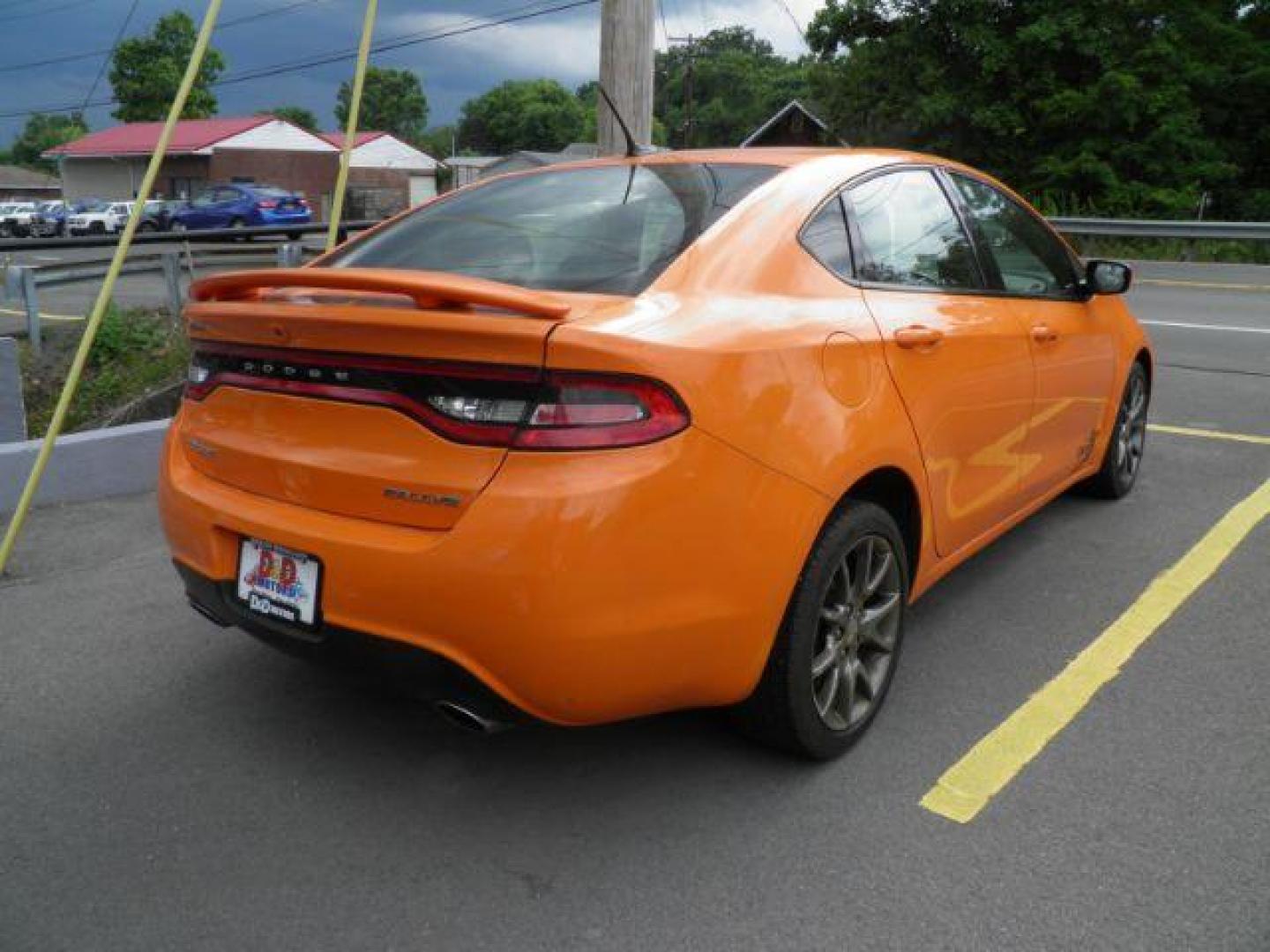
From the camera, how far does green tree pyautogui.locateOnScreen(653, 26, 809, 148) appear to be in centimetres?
8956

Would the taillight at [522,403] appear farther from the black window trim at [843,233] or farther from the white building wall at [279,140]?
the white building wall at [279,140]

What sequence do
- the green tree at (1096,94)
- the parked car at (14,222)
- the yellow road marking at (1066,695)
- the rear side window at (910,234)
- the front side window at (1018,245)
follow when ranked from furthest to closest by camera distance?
the parked car at (14,222)
the green tree at (1096,94)
the front side window at (1018,245)
the rear side window at (910,234)
the yellow road marking at (1066,695)

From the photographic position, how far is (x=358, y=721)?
3035mm

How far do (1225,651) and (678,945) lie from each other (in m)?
2.22

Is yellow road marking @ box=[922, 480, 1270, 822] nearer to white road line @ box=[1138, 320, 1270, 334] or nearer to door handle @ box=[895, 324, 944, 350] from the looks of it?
door handle @ box=[895, 324, 944, 350]

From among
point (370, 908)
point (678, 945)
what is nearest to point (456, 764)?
point (370, 908)

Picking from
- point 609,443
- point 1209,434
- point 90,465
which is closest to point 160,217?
point 90,465

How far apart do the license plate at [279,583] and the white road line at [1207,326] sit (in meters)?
9.62

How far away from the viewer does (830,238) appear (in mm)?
2902

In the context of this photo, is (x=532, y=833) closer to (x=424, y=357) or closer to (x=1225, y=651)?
(x=424, y=357)

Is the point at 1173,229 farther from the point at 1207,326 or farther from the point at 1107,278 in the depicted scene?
the point at 1107,278

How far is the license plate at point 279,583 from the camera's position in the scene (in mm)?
2383

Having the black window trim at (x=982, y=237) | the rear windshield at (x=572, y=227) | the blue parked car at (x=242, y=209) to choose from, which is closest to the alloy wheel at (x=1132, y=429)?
→ the black window trim at (x=982, y=237)

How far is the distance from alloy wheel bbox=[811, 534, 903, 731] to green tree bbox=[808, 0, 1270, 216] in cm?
2292
